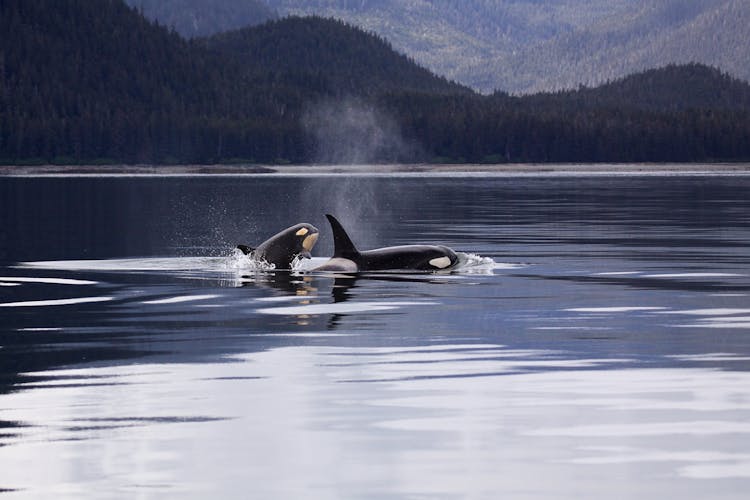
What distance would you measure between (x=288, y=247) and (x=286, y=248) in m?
0.09

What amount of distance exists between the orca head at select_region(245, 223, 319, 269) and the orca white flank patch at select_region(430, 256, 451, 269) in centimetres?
303

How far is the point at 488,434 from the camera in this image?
1855cm

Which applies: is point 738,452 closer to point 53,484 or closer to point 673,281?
point 53,484

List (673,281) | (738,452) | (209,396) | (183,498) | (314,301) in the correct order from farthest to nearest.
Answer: (673,281) → (314,301) → (209,396) → (738,452) → (183,498)

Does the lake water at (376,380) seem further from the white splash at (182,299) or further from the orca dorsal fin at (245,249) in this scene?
the orca dorsal fin at (245,249)

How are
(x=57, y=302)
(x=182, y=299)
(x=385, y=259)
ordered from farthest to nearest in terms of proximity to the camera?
1. (x=385, y=259)
2. (x=182, y=299)
3. (x=57, y=302)

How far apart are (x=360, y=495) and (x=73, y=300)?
19.9 m

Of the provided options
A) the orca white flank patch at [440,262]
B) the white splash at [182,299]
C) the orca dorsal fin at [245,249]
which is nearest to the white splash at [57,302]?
the white splash at [182,299]

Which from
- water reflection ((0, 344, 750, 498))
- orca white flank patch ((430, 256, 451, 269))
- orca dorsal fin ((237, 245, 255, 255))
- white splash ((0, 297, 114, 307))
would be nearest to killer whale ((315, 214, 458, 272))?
orca white flank patch ((430, 256, 451, 269))

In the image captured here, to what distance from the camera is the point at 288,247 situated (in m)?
42.7

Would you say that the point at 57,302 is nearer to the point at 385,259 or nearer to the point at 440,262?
the point at 385,259

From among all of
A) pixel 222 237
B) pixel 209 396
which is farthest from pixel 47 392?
pixel 222 237

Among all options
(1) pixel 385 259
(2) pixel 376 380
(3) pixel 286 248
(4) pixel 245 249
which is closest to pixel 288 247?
(3) pixel 286 248

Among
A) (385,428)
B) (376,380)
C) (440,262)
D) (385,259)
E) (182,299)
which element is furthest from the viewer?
(440,262)
